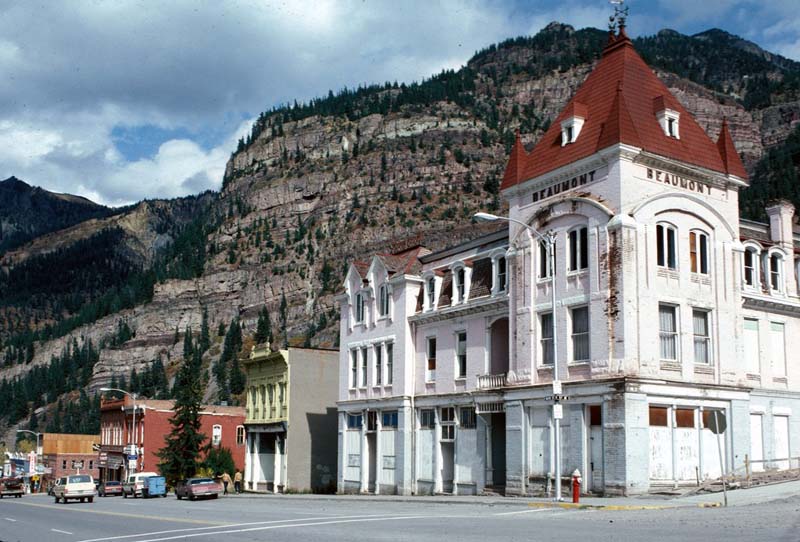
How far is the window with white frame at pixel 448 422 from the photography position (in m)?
45.1

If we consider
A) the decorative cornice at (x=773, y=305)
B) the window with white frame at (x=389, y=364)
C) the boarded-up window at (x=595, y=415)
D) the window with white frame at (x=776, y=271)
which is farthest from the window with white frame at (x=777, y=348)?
the window with white frame at (x=389, y=364)

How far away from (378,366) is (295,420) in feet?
41.5

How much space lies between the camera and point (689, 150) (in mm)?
38156

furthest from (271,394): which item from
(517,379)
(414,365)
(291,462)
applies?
(517,379)

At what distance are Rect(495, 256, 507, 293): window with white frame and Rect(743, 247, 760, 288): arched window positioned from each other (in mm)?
10637

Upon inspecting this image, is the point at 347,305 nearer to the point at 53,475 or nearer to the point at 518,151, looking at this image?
the point at 518,151

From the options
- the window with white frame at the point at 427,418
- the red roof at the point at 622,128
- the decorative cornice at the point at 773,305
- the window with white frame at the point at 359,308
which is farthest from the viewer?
the window with white frame at the point at 359,308

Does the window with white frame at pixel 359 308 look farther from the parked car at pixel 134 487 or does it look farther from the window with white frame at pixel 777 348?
the window with white frame at pixel 777 348

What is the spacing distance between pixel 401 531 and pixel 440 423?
24898mm

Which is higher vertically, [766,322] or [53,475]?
[766,322]

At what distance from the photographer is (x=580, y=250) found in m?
37.3

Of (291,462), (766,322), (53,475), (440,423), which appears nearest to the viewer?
(766,322)

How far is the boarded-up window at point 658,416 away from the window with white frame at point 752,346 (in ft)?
21.1

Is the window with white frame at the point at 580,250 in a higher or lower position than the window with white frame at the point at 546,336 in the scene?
higher
